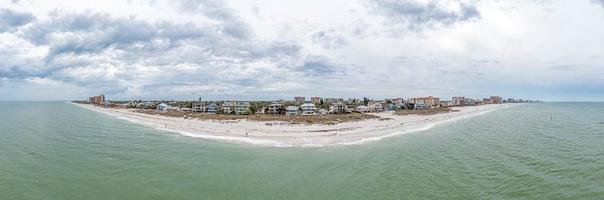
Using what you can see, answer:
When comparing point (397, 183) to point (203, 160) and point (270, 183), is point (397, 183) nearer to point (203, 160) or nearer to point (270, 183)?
point (270, 183)

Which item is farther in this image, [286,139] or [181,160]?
[286,139]

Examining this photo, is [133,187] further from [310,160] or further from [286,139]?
[286,139]

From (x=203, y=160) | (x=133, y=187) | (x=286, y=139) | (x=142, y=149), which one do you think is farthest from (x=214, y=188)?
(x=286, y=139)

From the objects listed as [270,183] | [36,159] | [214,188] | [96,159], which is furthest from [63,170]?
[270,183]

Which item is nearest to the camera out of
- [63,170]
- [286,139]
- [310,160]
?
[63,170]

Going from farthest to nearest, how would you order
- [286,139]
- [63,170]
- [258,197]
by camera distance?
1. [286,139]
2. [63,170]
3. [258,197]

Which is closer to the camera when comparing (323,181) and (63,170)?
(323,181)
